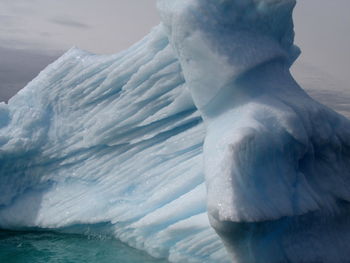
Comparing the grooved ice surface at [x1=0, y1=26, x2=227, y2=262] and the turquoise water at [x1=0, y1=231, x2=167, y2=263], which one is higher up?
the grooved ice surface at [x1=0, y1=26, x2=227, y2=262]

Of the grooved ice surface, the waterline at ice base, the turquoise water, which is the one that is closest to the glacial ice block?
the waterline at ice base

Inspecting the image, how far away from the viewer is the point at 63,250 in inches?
223

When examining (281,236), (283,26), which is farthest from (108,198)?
(283,26)

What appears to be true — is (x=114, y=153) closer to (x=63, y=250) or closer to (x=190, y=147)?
(x=190, y=147)

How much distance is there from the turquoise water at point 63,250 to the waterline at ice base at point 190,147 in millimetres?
122

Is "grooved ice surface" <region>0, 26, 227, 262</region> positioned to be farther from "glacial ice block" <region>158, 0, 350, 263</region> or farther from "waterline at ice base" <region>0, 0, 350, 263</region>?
"glacial ice block" <region>158, 0, 350, 263</region>

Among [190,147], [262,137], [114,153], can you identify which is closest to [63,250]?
[114,153]

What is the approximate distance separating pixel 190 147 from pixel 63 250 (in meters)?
1.83

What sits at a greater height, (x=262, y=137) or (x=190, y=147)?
(x=190, y=147)

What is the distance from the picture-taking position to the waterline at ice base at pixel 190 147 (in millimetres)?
4047

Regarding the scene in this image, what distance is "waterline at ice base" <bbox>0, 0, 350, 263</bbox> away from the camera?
405 centimetres

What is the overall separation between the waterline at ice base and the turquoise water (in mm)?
122

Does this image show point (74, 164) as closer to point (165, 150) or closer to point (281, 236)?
point (165, 150)

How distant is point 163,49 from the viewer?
5695mm
